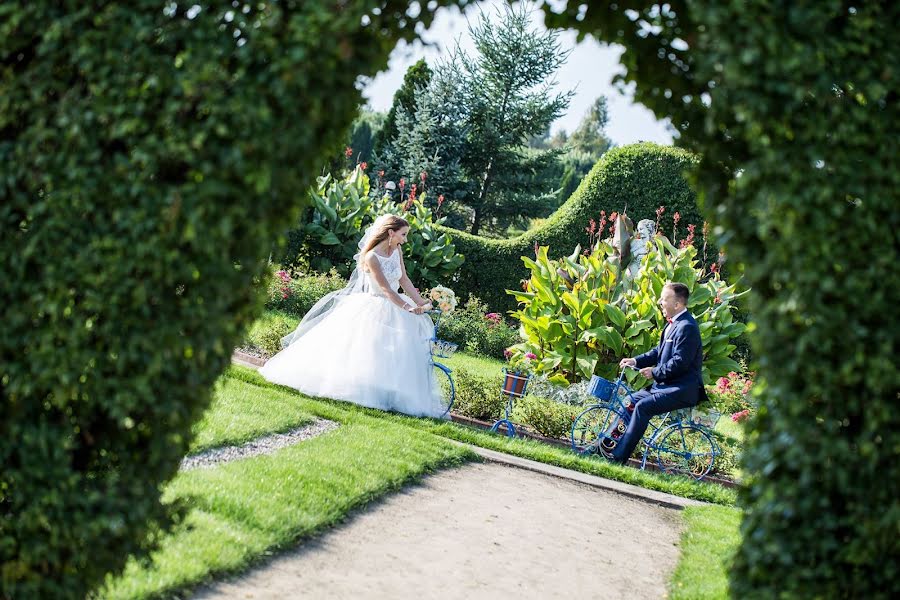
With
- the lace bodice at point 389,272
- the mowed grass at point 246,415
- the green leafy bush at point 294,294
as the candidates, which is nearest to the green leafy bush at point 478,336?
the green leafy bush at point 294,294

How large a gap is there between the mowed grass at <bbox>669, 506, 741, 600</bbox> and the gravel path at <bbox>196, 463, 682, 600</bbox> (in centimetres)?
10

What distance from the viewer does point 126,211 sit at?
2.47m

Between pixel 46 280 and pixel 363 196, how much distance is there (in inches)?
527

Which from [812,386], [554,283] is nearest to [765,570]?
[812,386]

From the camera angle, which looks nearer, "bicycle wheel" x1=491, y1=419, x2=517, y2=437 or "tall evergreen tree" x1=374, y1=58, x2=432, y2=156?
"bicycle wheel" x1=491, y1=419, x2=517, y2=437

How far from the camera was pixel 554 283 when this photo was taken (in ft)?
31.7

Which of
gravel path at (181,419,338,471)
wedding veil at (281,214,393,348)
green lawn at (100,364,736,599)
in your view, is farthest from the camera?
wedding veil at (281,214,393,348)

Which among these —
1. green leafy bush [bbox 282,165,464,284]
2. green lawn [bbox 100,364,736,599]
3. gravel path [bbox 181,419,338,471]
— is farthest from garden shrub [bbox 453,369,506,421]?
green leafy bush [bbox 282,165,464,284]

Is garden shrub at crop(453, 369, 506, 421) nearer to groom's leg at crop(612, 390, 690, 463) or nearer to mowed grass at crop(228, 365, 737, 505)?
mowed grass at crop(228, 365, 737, 505)

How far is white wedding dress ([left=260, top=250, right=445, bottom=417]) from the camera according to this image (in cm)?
826

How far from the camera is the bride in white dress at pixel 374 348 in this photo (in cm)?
827

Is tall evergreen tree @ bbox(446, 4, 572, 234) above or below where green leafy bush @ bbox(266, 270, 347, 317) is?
above

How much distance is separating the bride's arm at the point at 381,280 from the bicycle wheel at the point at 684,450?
107 inches

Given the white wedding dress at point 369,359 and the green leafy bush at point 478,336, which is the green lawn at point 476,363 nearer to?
the green leafy bush at point 478,336
